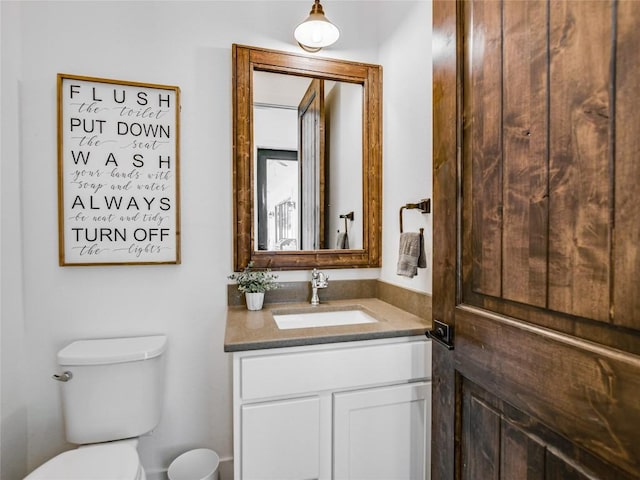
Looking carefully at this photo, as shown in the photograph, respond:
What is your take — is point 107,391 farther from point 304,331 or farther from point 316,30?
point 316,30

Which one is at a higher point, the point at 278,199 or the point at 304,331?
the point at 278,199

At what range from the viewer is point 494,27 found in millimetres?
802

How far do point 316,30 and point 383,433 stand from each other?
1.78 m

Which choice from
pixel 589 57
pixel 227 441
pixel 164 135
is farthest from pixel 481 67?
pixel 227 441

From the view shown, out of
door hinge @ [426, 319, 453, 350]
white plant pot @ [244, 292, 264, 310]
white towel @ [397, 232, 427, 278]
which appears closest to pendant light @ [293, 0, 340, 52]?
white towel @ [397, 232, 427, 278]

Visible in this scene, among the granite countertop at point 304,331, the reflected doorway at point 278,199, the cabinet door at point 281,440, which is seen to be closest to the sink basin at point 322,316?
the granite countertop at point 304,331

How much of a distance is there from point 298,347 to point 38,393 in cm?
127

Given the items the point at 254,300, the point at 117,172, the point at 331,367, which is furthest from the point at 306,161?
the point at 331,367

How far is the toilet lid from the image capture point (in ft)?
3.69

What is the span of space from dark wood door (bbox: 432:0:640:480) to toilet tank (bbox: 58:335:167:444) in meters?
1.18

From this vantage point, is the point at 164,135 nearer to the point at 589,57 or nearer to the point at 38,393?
the point at 38,393

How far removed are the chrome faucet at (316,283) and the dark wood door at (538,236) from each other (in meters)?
0.78

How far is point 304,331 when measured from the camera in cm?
122

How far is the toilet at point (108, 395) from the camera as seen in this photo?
133 centimetres
